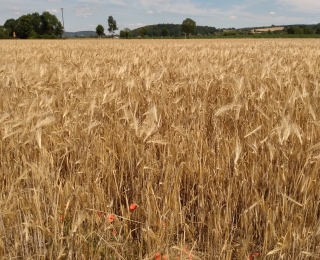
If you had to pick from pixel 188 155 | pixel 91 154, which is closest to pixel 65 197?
A: pixel 91 154

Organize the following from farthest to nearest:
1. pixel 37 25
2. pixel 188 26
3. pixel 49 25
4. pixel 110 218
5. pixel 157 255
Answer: pixel 49 25 < pixel 37 25 < pixel 188 26 < pixel 110 218 < pixel 157 255

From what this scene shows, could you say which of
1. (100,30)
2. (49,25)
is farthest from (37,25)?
(100,30)

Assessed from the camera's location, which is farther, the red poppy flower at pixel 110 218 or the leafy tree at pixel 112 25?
the leafy tree at pixel 112 25

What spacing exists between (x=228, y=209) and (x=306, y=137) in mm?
625

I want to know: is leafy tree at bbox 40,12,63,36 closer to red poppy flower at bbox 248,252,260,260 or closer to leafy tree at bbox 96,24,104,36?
leafy tree at bbox 96,24,104,36

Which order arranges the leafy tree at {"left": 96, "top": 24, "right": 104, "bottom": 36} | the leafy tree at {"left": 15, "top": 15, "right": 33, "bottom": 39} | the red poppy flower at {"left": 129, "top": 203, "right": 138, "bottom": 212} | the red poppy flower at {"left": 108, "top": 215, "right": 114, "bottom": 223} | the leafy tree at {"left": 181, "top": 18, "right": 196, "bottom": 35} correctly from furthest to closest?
A: the leafy tree at {"left": 96, "top": 24, "right": 104, "bottom": 36}
the leafy tree at {"left": 181, "top": 18, "right": 196, "bottom": 35}
the leafy tree at {"left": 15, "top": 15, "right": 33, "bottom": 39}
the red poppy flower at {"left": 129, "top": 203, "right": 138, "bottom": 212}
the red poppy flower at {"left": 108, "top": 215, "right": 114, "bottom": 223}

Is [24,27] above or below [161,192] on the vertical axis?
above

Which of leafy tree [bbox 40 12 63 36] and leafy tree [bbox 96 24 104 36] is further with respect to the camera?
leafy tree [bbox 96 24 104 36]

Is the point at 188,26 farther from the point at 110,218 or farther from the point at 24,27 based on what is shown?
the point at 110,218

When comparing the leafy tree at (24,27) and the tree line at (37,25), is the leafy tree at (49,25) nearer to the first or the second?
the tree line at (37,25)

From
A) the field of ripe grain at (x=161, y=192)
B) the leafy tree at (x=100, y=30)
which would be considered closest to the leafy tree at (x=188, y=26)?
the leafy tree at (x=100, y=30)

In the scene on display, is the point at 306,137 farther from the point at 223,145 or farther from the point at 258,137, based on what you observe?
the point at 223,145

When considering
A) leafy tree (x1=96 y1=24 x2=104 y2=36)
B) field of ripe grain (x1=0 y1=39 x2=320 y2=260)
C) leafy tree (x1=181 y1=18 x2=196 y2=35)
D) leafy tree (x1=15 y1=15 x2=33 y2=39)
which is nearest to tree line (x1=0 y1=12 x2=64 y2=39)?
leafy tree (x1=15 y1=15 x2=33 y2=39)

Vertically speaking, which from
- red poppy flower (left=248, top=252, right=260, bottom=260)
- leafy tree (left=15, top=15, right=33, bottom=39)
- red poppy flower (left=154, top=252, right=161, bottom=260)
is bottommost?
red poppy flower (left=248, top=252, right=260, bottom=260)
